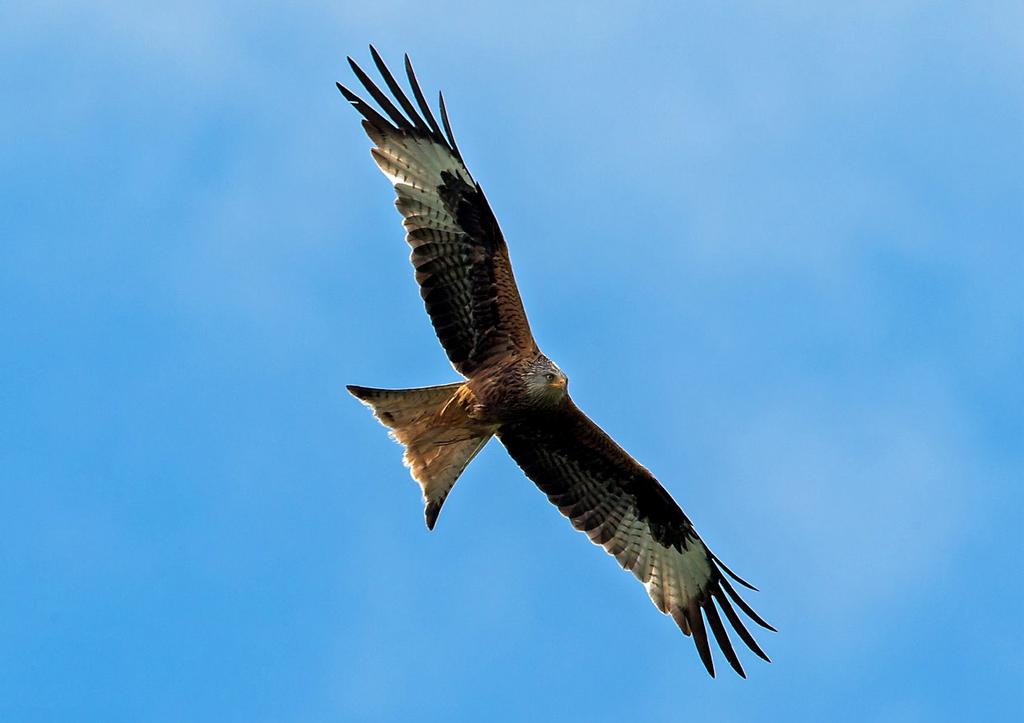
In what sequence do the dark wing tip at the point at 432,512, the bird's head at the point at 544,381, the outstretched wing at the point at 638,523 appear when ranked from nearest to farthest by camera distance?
1. the bird's head at the point at 544,381
2. the dark wing tip at the point at 432,512
3. the outstretched wing at the point at 638,523

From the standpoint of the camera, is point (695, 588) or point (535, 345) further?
point (695, 588)

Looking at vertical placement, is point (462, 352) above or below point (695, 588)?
above

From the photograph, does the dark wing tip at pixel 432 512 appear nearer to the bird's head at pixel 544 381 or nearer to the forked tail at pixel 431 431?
the forked tail at pixel 431 431

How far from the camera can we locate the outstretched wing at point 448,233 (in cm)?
1154

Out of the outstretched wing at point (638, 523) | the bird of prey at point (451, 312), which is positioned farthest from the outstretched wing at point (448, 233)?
the outstretched wing at point (638, 523)

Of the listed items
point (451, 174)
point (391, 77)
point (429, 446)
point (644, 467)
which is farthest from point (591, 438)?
point (391, 77)

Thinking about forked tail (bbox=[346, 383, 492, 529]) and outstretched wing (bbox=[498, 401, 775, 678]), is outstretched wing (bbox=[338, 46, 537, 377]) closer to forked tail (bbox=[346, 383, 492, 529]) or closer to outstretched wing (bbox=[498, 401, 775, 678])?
forked tail (bbox=[346, 383, 492, 529])

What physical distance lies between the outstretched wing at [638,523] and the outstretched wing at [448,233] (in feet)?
3.03

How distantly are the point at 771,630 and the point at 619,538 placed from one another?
1.31 m

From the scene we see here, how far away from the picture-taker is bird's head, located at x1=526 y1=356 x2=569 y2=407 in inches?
449

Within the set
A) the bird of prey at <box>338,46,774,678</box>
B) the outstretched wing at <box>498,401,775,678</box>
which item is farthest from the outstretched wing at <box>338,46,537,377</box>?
the outstretched wing at <box>498,401,775,678</box>

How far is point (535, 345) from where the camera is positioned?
11586mm

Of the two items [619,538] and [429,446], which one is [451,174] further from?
[619,538]

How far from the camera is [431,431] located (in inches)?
458
